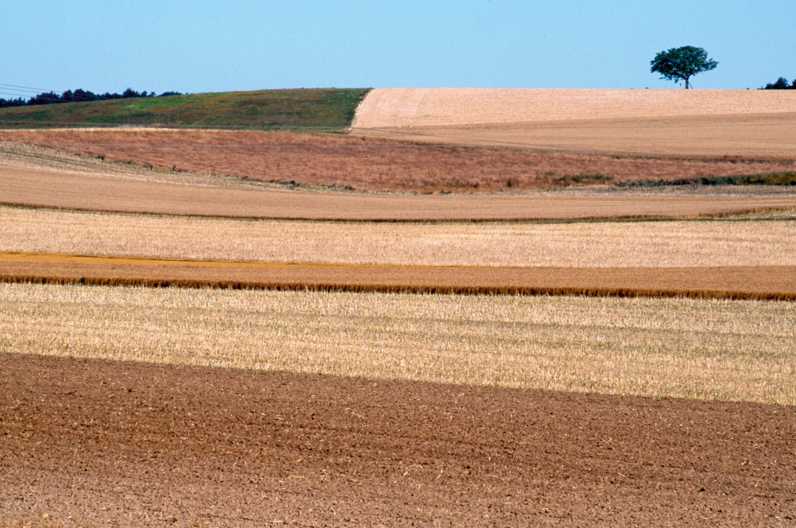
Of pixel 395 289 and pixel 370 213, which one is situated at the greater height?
pixel 370 213

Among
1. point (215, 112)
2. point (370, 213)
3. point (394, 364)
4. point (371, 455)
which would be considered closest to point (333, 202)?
point (370, 213)

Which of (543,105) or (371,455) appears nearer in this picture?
(371,455)

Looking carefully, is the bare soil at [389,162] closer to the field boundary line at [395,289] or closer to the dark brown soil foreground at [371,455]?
the field boundary line at [395,289]

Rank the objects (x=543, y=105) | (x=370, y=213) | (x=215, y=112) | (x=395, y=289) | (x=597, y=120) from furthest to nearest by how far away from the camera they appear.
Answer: (x=543, y=105) → (x=215, y=112) → (x=597, y=120) → (x=370, y=213) → (x=395, y=289)

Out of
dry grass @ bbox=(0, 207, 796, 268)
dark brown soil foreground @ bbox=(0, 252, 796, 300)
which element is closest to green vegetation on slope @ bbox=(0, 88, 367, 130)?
dry grass @ bbox=(0, 207, 796, 268)

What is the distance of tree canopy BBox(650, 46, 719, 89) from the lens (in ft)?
302

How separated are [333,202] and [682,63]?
76654mm

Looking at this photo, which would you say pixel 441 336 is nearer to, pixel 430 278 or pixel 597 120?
pixel 430 278

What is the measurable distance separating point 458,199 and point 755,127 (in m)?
28.1

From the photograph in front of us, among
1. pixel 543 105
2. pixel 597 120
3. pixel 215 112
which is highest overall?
pixel 543 105

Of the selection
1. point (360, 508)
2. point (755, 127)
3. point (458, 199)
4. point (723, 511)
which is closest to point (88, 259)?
point (360, 508)

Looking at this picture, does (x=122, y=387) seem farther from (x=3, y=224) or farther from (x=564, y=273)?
(x=3, y=224)

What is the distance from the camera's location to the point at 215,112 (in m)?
59.5

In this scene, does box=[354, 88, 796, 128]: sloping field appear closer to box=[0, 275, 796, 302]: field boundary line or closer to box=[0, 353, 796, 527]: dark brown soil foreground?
box=[0, 275, 796, 302]: field boundary line
